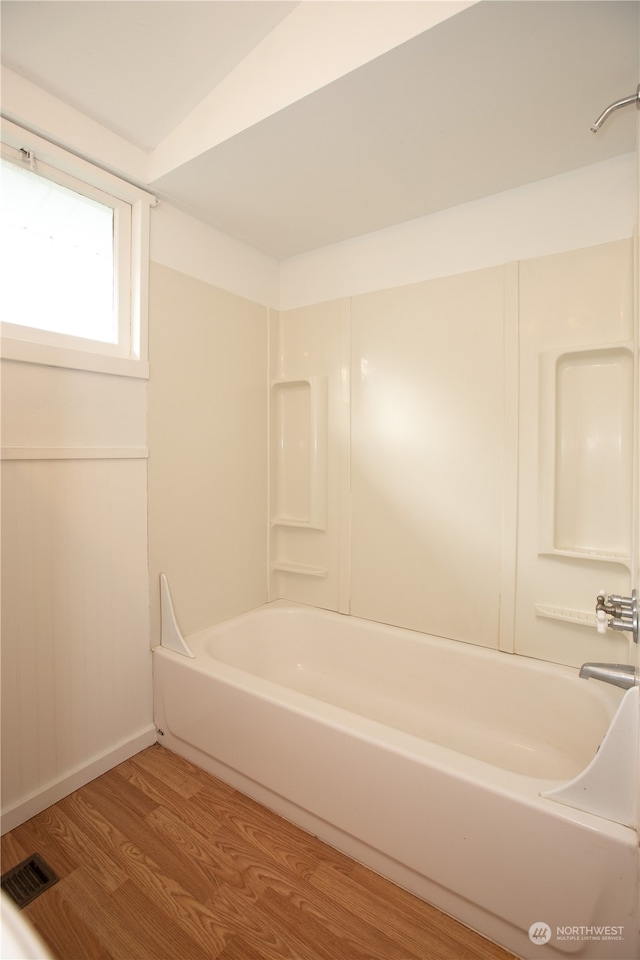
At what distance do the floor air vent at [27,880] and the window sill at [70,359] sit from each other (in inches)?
59.7

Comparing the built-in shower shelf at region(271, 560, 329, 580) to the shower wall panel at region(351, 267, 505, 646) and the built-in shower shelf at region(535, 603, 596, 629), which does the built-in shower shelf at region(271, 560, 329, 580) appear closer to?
the shower wall panel at region(351, 267, 505, 646)

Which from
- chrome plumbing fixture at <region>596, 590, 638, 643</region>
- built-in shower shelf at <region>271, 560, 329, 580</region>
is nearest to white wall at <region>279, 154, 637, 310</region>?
chrome plumbing fixture at <region>596, 590, 638, 643</region>

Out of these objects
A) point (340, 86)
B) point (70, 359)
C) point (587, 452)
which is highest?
point (340, 86)

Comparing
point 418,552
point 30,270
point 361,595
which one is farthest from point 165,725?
point 30,270

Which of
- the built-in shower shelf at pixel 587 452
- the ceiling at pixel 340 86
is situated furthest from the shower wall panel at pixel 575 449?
the ceiling at pixel 340 86

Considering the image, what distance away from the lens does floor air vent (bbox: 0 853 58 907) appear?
1.18 meters

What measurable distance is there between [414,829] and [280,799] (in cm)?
51

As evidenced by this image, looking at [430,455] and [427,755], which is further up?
[430,455]

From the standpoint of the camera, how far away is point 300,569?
7.61ft

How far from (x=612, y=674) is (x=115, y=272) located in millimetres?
2228

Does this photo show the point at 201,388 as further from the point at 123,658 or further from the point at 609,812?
the point at 609,812

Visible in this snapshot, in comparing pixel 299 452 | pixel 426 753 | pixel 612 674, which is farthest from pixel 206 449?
pixel 612 674

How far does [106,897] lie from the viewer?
118cm

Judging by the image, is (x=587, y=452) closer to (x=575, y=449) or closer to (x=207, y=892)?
(x=575, y=449)
